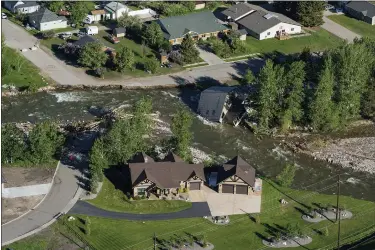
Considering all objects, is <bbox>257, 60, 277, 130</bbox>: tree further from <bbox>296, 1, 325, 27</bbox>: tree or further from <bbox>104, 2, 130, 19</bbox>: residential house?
<bbox>104, 2, 130, 19</bbox>: residential house

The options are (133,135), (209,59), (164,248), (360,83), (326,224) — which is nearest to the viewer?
(164,248)

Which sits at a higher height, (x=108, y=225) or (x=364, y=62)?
(x=364, y=62)

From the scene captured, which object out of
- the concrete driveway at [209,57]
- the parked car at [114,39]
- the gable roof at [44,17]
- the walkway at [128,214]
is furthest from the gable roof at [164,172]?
the gable roof at [44,17]

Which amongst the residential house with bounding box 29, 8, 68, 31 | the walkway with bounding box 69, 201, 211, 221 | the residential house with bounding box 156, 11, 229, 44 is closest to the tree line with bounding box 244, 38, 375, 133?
the walkway with bounding box 69, 201, 211, 221

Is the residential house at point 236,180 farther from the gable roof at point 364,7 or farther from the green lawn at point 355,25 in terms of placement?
the gable roof at point 364,7

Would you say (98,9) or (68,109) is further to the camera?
(98,9)

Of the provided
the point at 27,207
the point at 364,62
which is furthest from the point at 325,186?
the point at 27,207

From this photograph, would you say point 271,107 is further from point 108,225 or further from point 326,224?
point 108,225
